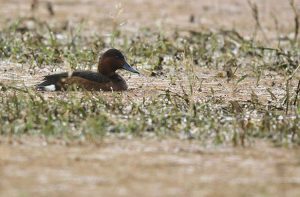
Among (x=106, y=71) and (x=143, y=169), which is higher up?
(x=106, y=71)

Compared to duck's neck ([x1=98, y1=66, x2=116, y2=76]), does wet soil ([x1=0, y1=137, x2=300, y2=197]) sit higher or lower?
lower

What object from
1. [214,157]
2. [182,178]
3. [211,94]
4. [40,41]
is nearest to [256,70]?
[211,94]

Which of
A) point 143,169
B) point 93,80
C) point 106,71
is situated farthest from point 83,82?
point 143,169

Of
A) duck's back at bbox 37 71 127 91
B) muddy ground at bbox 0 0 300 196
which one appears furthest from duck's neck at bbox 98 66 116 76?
muddy ground at bbox 0 0 300 196

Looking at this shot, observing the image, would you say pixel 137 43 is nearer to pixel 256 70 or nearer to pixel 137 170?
pixel 256 70

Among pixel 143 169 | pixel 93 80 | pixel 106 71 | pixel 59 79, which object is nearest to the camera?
pixel 143 169

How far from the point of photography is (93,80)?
8.55 meters

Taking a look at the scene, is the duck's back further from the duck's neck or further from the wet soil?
the wet soil

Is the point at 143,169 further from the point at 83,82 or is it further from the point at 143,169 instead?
the point at 83,82

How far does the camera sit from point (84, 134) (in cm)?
651

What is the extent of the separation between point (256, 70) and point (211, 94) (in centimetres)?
130

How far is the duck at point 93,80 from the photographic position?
27.5ft

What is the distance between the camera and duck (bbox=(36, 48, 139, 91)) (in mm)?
8395

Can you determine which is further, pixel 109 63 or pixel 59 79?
pixel 109 63
